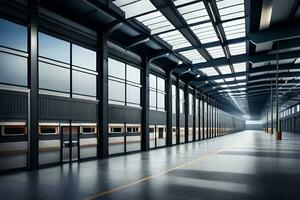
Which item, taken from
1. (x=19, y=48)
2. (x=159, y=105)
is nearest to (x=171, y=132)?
(x=159, y=105)

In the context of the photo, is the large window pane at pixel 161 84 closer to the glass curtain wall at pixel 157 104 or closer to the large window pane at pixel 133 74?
the glass curtain wall at pixel 157 104

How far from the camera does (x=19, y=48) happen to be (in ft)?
47.4

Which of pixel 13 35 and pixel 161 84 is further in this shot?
pixel 161 84

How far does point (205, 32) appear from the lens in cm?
2200

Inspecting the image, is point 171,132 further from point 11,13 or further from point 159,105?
point 11,13

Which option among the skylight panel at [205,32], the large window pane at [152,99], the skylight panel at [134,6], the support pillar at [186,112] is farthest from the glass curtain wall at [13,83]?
the support pillar at [186,112]

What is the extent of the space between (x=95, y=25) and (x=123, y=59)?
186 inches

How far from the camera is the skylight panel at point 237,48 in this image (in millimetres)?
26125

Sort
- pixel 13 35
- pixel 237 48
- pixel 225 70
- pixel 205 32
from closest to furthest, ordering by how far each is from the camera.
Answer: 1. pixel 13 35
2. pixel 205 32
3. pixel 237 48
4. pixel 225 70

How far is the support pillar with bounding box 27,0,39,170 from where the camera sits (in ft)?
47.3

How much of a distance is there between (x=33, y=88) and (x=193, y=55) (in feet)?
62.5

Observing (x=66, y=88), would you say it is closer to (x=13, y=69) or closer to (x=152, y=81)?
(x=13, y=69)

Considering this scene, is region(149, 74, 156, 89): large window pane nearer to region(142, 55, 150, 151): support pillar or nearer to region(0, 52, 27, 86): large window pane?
region(142, 55, 150, 151): support pillar

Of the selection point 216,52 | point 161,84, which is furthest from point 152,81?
point 216,52
